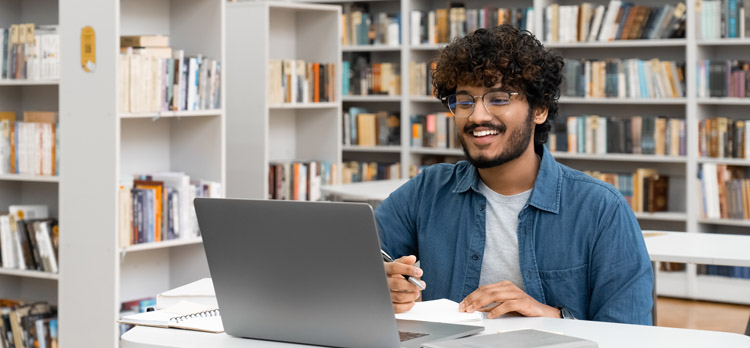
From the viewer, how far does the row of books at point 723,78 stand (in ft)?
19.6

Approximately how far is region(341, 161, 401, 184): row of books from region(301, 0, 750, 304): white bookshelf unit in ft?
0.27

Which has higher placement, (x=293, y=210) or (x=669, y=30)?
(x=669, y=30)

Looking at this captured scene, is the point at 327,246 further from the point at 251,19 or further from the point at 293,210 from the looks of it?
the point at 251,19

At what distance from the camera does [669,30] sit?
618 centimetres

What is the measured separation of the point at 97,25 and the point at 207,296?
1988 millimetres

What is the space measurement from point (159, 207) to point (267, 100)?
1.24 meters

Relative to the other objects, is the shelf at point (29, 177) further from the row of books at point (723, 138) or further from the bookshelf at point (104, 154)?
the row of books at point (723, 138)

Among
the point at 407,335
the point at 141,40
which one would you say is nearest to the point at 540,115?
the point at 407,335

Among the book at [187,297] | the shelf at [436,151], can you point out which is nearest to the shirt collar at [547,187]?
the book at [187,297]

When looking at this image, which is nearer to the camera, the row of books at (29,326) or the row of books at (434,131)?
the row of books at (29,326)

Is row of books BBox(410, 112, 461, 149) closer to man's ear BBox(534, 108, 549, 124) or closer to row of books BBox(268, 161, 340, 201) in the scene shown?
row of books BBox(268, 161, 340, 201)

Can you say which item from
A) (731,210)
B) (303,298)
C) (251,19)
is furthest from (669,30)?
(303,298)

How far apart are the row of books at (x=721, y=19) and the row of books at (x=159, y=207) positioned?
3141 mm

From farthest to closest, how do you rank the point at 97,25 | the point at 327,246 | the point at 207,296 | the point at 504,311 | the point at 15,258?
the point at 15,258
the point at 97,25
the point at 207,296
the point at 504,311
the point at 327,246
